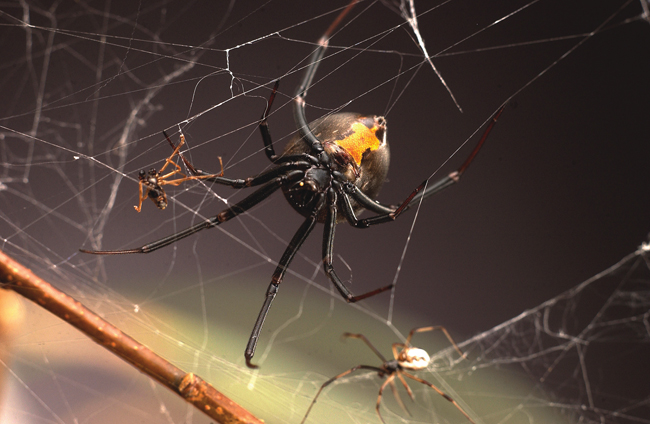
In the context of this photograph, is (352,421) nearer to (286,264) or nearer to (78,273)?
(286,264)

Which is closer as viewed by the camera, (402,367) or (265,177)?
(265,177)

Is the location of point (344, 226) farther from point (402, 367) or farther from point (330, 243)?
point (402, 367)

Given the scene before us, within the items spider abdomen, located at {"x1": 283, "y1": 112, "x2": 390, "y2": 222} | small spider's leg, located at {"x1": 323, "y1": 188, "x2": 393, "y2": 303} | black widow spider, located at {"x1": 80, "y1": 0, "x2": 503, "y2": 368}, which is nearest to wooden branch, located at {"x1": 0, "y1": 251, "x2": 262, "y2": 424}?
black widow spider, located at {"x1": 80, "y1": 0, "x2": 503, "y2": 368}

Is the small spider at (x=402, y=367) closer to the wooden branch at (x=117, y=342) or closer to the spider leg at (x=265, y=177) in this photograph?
the wooden branch at (x=117, y=342)

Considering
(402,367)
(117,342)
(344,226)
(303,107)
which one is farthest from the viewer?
(402,367)

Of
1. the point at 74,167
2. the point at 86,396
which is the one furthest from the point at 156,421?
the point at 74,167

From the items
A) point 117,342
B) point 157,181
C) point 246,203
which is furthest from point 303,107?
point 117,342
